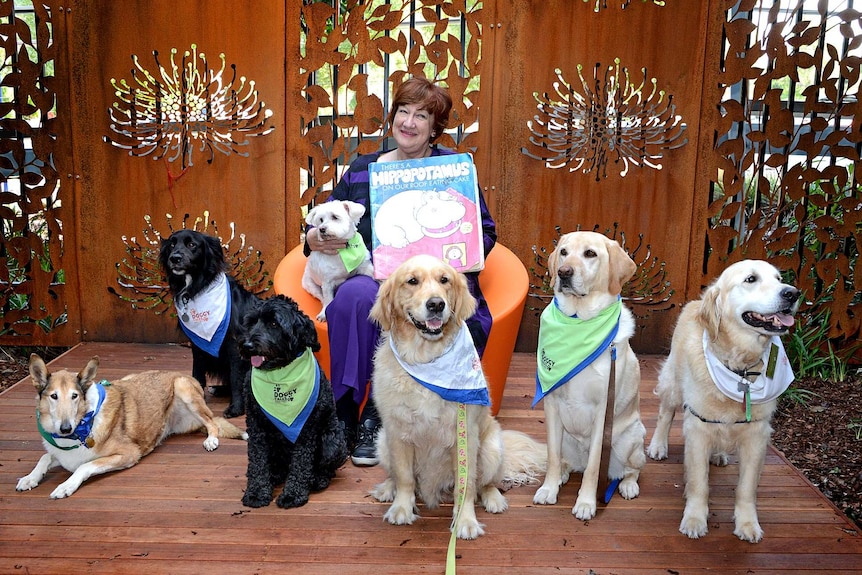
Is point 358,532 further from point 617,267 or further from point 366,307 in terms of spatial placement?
point 617,267

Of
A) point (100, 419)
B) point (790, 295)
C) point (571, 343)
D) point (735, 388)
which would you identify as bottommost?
point (100, 419)

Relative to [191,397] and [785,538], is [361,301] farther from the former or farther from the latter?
[785,538]

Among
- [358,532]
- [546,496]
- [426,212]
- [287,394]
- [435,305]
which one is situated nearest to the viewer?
[435,305]

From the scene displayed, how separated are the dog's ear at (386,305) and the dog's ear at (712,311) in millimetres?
→ 1170

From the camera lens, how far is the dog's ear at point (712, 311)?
2551 millimetres

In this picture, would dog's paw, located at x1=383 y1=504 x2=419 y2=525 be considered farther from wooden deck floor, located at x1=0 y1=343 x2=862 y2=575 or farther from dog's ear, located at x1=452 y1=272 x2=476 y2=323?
dog's ear, located at x1=452 y1=272 x2=476 y2=323

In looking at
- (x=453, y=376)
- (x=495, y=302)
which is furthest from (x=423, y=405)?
(x=495, y=302)

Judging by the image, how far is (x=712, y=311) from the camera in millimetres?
2570

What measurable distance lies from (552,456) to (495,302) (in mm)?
940

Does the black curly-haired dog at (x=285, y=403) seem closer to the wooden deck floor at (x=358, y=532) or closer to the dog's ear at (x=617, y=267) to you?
the wooden deck floor at (x=358, y=532)

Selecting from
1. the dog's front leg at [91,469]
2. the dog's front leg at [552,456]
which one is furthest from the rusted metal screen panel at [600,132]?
the dog's front leg at [91,469]

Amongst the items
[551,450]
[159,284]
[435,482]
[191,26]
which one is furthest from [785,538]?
[191,26]

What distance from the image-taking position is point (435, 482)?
2.66 meters

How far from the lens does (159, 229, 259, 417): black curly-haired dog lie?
3.63m
